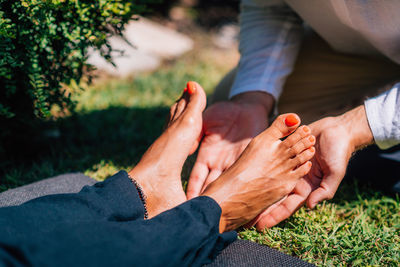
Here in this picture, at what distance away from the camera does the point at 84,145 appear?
283cm

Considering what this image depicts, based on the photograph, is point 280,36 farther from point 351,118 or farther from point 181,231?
point 181,231

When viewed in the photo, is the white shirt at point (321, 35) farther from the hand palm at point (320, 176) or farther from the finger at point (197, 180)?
the finger at point (197, 180)

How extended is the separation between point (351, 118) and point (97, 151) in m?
1.93

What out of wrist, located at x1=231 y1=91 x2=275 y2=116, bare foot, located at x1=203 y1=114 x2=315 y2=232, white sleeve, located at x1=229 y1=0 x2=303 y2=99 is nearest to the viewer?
bare foot, located at x1=203 y1=114 x2=315 y2=232

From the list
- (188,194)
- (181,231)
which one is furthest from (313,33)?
(181,231)

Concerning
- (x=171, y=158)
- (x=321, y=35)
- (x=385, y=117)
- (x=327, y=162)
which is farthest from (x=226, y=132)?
(x=321, y=35)

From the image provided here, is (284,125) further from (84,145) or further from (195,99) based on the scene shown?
(84,145)

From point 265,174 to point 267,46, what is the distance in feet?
3.90

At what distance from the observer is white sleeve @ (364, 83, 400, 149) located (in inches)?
66.1

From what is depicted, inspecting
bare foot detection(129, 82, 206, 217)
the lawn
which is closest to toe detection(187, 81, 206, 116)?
bare foot detection(129, 82, 206, 217)

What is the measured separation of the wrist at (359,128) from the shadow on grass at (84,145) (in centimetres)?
154

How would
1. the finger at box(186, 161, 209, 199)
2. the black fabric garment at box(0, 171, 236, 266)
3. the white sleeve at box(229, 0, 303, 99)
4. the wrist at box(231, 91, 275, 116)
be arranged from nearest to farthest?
the black fabric garment at box(0, 171, 236, 266), the finger at box(186, 161, 209, 199), the wrist at box(231, 91, 275, 116), the white sleeve at box(229, 0, 303, 99)

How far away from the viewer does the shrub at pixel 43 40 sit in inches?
67.5

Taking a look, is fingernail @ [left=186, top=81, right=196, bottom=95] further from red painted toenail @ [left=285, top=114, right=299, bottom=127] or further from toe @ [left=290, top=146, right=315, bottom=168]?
toe @ [left=290, top=146, right=315, bottom=168]
